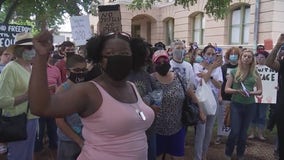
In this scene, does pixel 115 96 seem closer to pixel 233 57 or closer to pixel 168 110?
pixel 168 110

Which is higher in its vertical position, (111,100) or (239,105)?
(111,100)

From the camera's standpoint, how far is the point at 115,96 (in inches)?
83.5

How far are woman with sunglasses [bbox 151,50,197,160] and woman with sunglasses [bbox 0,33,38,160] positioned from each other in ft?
4.80

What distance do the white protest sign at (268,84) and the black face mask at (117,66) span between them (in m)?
5.50

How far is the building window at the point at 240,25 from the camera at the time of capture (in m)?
16.8

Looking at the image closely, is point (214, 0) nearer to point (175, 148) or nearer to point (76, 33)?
point (76, 33)

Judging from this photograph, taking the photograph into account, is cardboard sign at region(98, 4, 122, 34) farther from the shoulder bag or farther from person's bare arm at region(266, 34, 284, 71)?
person's bare arm at region(266, 34, 284, 71)

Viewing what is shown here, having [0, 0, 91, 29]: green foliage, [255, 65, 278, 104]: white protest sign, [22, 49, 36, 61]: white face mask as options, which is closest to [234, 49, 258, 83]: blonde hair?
[255, 65, 278, 104]: white protest sign

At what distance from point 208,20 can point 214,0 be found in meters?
11.1

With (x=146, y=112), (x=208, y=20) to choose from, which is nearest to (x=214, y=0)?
(x=146, y=112)

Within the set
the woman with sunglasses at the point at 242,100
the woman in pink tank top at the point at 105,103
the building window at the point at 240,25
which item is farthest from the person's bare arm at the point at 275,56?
the building window at the point at 240,25

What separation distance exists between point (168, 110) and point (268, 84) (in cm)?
410

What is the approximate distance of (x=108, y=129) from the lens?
6.50 feet

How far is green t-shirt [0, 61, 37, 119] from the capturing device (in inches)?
127
